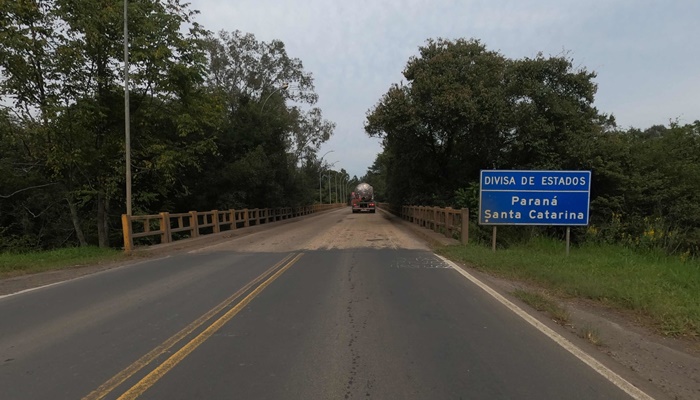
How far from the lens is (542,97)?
84.0ft

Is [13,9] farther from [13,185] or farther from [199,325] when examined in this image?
[199,325]

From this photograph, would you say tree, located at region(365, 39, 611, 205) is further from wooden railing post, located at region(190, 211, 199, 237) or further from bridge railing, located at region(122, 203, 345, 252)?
wooden railing post, located at region(190, 211, 199, 237)

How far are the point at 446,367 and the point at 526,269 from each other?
624cm

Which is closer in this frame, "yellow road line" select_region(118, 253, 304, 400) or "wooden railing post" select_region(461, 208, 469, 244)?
"yellow road line" select_region(118, 253, 304, 400)

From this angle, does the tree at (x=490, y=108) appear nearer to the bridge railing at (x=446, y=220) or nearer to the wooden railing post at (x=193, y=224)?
the bridge railing at (x=446, y=220)

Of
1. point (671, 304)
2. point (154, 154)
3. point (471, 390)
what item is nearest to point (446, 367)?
point (471, 390)

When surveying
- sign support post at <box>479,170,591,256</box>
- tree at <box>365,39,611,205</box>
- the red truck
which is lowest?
the red truck

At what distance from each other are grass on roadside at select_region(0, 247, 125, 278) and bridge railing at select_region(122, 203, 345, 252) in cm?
86

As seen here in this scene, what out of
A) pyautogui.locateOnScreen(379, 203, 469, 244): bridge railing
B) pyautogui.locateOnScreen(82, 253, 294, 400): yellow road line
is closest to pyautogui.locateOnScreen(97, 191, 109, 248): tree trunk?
pyautogui.locateOnScreen(379, 203, 469, 244): bridge railing

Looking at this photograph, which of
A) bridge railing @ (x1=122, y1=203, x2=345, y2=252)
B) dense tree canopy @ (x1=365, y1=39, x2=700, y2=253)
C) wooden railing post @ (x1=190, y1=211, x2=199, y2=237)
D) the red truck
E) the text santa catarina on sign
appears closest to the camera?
the text santa catarina on sign

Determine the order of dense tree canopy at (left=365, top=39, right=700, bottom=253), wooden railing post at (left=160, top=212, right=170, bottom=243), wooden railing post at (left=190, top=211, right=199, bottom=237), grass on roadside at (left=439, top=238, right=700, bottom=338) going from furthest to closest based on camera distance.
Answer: dense tree canopy at (left=365, top=39, right=700, bottom=253) → wooden railing post at (left=190, top=211, right=199, bottom=237) → wooden railing post at (left=160, top=212, right=170, bottom=243) → grass on roadside at (left=439, top=238, right=700, bottom=338)

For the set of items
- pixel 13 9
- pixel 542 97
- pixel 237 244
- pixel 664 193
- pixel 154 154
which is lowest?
pixel 237 244

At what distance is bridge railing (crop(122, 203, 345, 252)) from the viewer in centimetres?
1565

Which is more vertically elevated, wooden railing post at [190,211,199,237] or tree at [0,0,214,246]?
tree at [0,0,214,246]
